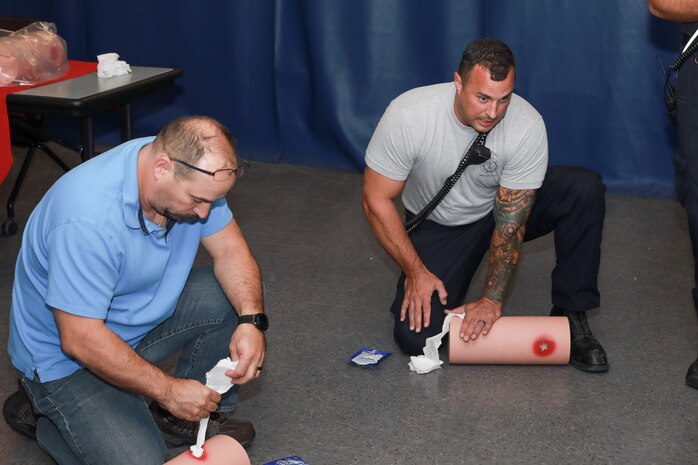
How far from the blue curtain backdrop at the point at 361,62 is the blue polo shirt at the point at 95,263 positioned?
A: 8.16 ft

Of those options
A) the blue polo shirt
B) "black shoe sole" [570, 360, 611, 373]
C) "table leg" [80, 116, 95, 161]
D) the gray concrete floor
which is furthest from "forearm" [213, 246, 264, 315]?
"table leg" [80, 116, 95, 161]

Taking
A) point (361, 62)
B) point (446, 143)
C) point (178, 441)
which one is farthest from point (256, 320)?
point (361, 62)

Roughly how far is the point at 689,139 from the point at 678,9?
0.34 m

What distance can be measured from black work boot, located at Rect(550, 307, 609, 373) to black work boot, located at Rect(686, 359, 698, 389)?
220 millimetres

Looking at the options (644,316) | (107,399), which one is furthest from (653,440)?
(107,399)

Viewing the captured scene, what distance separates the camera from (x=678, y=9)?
238cm

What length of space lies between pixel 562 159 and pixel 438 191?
5.63 feet

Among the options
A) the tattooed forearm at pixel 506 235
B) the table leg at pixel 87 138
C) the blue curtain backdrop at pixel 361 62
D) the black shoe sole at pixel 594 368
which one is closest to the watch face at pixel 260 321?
the tattooed forearm at pixel 506 235

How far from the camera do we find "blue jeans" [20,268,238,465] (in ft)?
6.52

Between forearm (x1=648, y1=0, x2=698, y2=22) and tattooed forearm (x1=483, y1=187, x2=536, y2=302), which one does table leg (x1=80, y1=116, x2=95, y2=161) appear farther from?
forearm (x1=648, y1=0, x2=698, y2=22)

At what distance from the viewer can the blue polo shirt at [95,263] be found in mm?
1864

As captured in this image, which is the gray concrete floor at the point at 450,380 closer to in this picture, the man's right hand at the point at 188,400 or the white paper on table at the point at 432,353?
the white paper on table at the point at 432,353

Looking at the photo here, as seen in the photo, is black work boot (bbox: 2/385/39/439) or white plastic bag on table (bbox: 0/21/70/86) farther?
white plastic bag on table (bbox: 0/21/70/86)

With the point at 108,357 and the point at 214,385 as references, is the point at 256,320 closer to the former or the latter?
the point at 214,385
